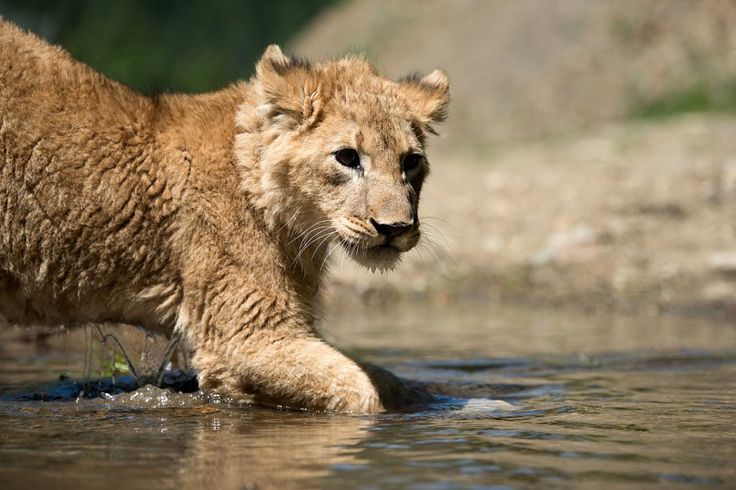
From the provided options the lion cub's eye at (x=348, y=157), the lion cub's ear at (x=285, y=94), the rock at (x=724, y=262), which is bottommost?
the lion cub's eye at (x=348, y=157)

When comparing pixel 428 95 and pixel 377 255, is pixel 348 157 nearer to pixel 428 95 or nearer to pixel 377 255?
pixel 377 255

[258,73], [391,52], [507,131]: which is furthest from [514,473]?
[391,52]

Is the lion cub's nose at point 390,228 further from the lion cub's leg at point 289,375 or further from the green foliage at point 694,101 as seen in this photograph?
the green foliage at point 694,101

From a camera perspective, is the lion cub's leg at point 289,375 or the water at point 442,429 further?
the lion cub's leg at point 289,375

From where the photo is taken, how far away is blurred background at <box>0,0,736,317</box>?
12.8m

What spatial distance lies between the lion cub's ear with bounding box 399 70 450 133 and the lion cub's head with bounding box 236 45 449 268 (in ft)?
0.71

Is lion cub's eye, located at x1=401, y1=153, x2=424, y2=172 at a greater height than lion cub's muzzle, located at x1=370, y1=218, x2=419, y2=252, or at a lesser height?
greater

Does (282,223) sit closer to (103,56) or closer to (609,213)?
(609,213)

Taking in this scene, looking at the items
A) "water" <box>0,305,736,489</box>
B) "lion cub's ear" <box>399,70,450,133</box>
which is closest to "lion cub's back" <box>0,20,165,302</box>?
"water" <box>0,305,736,489</box>

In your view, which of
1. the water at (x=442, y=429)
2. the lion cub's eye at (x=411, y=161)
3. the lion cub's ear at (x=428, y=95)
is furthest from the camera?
the lion cub's ear at (x=428, y=95)

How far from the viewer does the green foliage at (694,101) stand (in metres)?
17.6

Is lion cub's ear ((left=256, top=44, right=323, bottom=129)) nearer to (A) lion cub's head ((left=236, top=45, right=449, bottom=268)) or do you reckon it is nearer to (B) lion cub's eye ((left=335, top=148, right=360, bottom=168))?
(A) lion cub's head ((left=236, top=45, right=449, bottom=268))

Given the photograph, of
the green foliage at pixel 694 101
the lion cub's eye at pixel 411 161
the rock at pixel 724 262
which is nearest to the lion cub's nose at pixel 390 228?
the lion cub's eye at pixel 411 161

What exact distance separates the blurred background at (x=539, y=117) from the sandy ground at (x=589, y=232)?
24 mm
